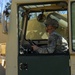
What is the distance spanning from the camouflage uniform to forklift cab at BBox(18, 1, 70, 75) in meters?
0.07

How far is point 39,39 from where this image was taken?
500 centimetres

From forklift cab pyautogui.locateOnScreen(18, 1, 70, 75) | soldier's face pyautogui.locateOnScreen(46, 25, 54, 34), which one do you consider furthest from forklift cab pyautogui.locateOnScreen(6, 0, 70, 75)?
soldier's face pyautogui.locateOnScreen(46, 25, 54, 34)

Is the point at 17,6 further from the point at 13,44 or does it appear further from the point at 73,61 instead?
the point at 73,61

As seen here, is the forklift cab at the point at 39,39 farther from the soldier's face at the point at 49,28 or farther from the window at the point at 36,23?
the soldier's face at the point at 49,28

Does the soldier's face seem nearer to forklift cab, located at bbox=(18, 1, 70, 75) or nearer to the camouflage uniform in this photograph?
the camouflage uniform

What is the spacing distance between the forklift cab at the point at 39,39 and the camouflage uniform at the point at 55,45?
0.22 feet

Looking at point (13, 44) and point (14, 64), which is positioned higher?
point (13, 44)

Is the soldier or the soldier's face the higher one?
the soldier's face

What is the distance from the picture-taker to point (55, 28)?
4406 mm

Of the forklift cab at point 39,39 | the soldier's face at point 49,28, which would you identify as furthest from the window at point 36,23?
the soldier's face at point 49,28

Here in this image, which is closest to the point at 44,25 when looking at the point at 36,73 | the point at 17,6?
the point at 17,6

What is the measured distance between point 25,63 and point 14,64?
0.55ft

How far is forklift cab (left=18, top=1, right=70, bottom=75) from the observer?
404 centimetres

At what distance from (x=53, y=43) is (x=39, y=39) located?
0.81m
